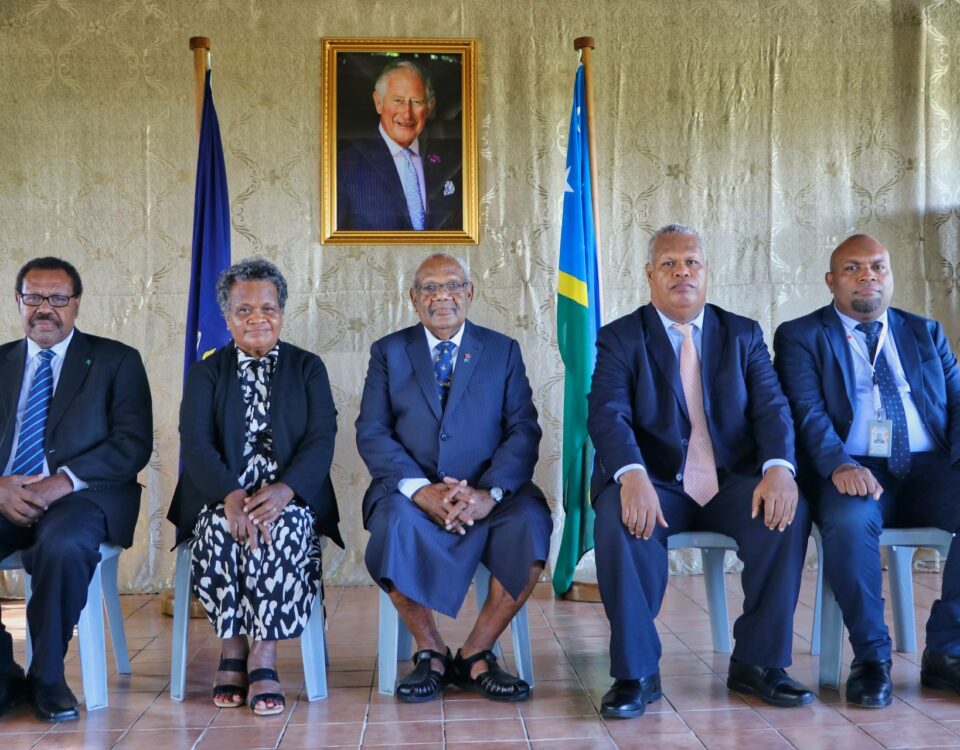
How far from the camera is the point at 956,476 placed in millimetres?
3051

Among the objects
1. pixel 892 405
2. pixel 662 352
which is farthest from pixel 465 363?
pixel 892 405

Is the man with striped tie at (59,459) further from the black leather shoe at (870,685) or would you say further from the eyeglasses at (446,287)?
the black leather shoe at (870,685)

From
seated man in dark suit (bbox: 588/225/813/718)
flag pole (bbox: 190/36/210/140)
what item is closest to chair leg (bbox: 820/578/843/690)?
seated man in dark suit (bbox: 588/225/813/718)

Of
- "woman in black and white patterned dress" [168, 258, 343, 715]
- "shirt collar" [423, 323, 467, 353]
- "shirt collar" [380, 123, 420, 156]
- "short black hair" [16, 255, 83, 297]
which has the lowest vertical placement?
"woman in black and white patterned dress" [168, 258, 343, 715]

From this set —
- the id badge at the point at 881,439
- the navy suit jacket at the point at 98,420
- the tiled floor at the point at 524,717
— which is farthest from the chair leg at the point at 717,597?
the navy suit jacket at the point at 98,420

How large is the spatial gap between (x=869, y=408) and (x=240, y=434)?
2.01 meters

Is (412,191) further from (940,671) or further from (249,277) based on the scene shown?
(940,671)

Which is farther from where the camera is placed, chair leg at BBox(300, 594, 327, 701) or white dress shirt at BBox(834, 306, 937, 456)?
white dress shirt at BBox(834, 306, 937, 456)

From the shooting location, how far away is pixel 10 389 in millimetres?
3234

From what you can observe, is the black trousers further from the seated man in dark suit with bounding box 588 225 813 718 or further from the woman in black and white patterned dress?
the seated man in dark suit with bounding box 588 225 813 718

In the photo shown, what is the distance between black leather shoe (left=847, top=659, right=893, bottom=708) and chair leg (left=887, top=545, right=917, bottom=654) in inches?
21.7

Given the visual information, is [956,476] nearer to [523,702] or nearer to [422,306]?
[523,702]

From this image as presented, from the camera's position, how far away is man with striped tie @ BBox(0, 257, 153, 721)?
2.79m

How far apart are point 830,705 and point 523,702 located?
85 cm
